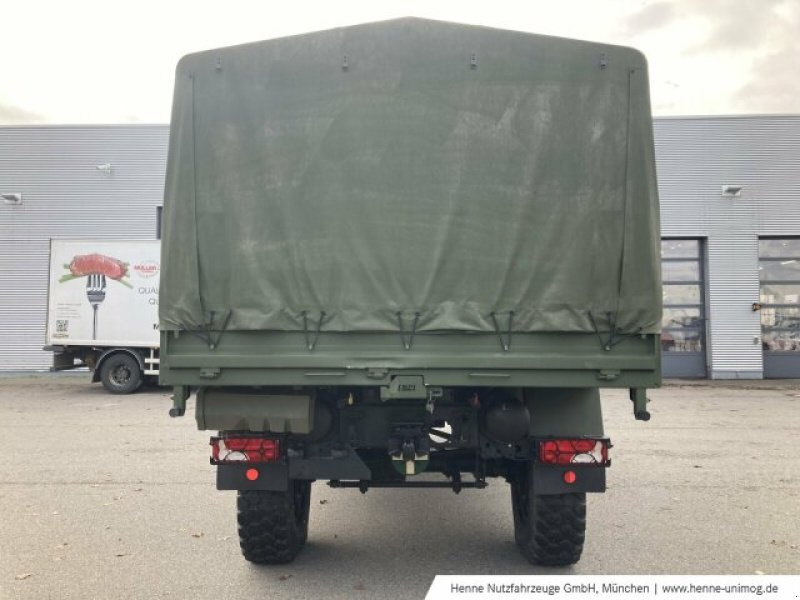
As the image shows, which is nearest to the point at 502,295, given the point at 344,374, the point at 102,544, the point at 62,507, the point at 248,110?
the point at 344,374

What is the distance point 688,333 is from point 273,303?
18.4 m

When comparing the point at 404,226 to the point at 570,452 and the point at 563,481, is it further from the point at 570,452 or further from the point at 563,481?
the point at 563,481

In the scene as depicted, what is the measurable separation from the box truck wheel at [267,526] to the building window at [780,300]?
1933 centimetres

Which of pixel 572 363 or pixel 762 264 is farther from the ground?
pixel 762 264

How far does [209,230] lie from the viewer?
401 cm

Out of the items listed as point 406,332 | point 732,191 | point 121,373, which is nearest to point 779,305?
point 732,191

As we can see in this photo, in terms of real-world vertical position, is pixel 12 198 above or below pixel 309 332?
above

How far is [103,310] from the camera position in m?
15.5

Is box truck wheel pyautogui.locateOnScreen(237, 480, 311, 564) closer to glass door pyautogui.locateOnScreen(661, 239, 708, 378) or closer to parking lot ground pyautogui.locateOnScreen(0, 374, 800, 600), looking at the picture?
parking lot ground pyautogui.locateOnScreen(0, 374, 800, 600)

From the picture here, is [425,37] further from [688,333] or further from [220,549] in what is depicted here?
[688,333]

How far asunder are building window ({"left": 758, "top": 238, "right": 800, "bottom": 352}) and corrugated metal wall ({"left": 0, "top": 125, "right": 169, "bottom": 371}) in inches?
761

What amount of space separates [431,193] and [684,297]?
17.9 metres

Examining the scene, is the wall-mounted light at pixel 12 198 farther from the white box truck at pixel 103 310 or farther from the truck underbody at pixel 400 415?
the truck underbody at pixel 400 415

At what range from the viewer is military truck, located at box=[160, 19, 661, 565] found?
12.5ft
